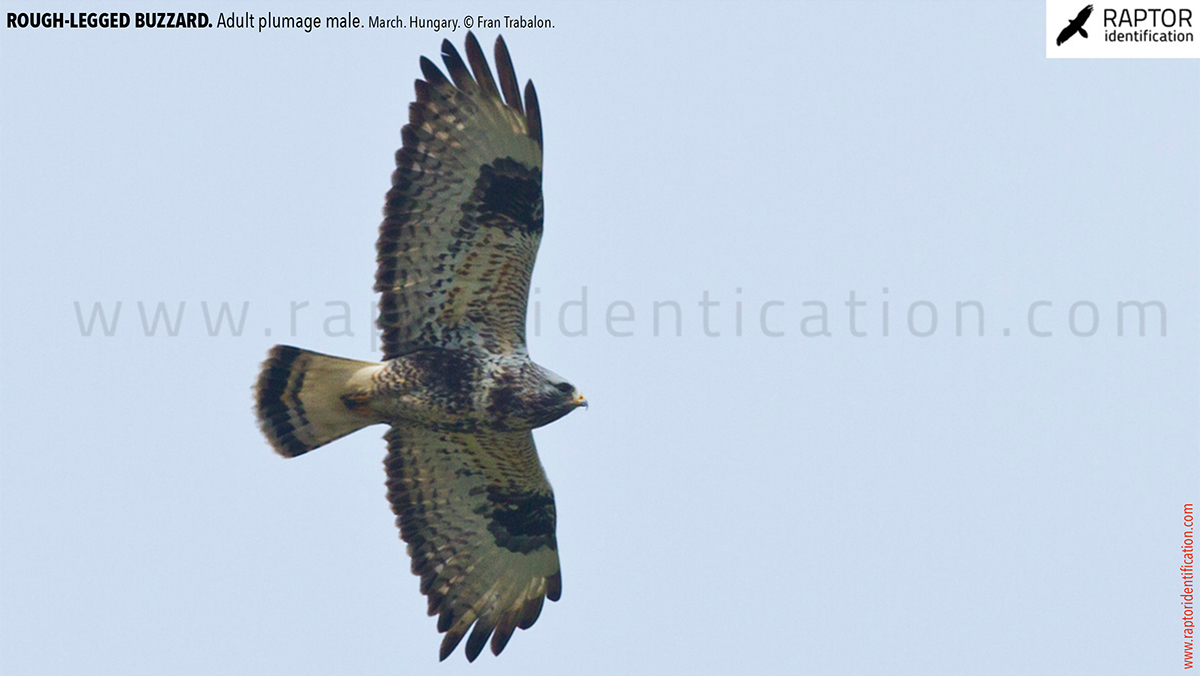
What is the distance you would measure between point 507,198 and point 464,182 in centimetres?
31

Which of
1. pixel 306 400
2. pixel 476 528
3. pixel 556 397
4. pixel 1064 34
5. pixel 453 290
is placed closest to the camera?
pixel 556 397

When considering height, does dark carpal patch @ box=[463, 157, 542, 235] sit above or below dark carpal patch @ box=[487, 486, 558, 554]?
above

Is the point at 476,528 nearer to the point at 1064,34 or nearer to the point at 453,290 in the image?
the point at 453,290

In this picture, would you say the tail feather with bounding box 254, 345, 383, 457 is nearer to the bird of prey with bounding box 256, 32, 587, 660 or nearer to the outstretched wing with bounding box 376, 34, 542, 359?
the bird of prey with bounding box 256, 32, 587, 660

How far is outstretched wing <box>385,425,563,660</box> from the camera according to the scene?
1135 centimetres

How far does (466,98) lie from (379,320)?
1598 millimetres

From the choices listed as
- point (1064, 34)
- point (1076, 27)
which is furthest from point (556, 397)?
point (1076, 27)

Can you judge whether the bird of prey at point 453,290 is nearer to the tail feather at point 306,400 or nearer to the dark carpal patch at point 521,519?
the tail feather at point 306,400

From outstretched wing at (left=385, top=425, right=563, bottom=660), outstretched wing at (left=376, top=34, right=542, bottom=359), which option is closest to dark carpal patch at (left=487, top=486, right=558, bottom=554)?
outstretched wing at (left=385, top=425, right=563, bottom=660)

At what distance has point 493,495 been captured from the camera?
38.0 feet

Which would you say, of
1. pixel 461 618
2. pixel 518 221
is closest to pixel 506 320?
pixel 518 221

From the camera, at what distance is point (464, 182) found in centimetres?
1068

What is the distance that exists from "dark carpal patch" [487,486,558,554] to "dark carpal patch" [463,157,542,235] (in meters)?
2.06

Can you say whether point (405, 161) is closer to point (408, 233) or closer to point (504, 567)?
point (408, 233)
